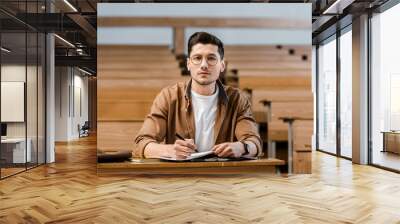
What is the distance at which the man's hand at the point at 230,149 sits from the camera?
241 inches

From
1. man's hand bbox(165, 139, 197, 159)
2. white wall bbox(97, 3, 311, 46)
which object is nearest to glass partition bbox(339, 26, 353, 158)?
white wall bbox(97, 3, 311, 46)

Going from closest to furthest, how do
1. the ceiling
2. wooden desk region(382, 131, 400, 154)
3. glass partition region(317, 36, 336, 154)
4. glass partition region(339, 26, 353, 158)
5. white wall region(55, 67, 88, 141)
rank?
the ceiling → wooden desk region(382, 131, 400, 154) → glass partition region(339, 26, 353, 158) → glass partition region(317, 36, 336, 154) → white wall region(55, 67, 88, 141)

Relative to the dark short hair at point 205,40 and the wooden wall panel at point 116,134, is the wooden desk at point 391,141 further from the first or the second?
the wooden wall panel at point 116,134

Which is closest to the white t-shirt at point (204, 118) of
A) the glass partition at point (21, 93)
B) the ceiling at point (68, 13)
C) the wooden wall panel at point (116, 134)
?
the wooden wall panel at point (116, 134)

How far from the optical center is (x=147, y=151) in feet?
20.3

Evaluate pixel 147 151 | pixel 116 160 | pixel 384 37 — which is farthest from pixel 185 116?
pixel 384 37

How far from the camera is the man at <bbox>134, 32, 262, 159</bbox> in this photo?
6.15 m

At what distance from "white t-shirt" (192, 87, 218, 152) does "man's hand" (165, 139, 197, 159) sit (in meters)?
0.09

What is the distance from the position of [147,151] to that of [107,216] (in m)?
2.23

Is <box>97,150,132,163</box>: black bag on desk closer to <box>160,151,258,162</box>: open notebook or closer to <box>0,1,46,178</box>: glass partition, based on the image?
<box>160,151,258,162</box>: open notebook

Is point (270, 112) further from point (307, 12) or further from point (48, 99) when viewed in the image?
point (48, 99)

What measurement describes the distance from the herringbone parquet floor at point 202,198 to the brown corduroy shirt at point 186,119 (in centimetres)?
60

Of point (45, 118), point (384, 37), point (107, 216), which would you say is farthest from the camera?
point (45, 118)

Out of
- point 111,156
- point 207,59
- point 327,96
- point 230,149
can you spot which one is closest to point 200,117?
point 230,149
